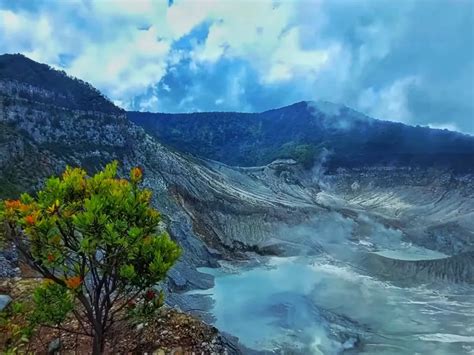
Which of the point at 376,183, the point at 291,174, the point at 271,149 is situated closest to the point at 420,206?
the point at 376,183

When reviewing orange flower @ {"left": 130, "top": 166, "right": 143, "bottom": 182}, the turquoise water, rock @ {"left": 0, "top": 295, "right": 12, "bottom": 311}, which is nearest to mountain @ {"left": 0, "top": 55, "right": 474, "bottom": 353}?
the turquoise water

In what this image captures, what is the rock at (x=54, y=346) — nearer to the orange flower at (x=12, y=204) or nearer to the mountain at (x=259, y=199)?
the orange flower at (x=12, y=204)

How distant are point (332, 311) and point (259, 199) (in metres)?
50.1

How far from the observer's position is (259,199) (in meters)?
95.2

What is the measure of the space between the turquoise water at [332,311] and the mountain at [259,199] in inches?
28.7

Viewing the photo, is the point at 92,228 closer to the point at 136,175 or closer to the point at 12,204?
the point at 136,175

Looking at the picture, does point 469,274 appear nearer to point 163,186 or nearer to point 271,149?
point 163,186

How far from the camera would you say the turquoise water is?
122 ft

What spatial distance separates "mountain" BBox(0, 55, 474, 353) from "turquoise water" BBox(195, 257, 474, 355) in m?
0.73

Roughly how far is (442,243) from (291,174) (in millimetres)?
54803

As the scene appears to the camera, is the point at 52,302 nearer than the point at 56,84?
Yes

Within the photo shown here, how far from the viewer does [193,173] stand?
8838 cm

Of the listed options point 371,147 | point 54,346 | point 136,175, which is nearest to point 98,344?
point 136,175

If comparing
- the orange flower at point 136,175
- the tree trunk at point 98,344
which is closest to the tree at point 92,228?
the orange flower at point 136,175
